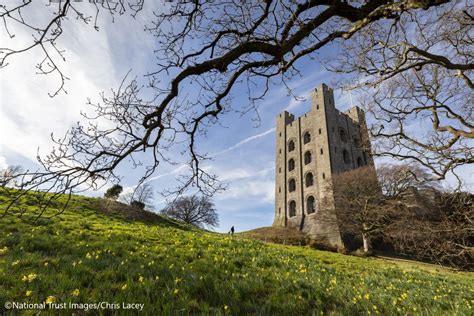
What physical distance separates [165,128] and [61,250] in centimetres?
414

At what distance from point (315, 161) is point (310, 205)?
6.58 m

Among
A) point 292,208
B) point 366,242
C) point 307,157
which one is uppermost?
point 307,157

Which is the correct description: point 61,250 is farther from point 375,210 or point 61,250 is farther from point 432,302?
point 375,210

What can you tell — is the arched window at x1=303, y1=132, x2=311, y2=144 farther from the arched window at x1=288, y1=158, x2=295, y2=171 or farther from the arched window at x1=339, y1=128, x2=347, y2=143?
the arched window at x1=339, y1=128, x2=347, y2=143

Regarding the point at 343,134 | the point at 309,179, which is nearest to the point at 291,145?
the point at 309,179

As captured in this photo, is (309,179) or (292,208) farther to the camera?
(292,208)

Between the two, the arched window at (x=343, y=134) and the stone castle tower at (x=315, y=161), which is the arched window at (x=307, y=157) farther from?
the arched window at (x=343, y=134)

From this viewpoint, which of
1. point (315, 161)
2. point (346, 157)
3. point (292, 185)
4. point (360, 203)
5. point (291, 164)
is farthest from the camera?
point (291, 164)

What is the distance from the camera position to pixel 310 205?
3462cm

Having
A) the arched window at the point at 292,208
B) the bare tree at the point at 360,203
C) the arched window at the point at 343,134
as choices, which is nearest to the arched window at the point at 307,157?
the arched window at the point at 343,134

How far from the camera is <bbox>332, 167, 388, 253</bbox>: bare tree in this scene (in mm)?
24094

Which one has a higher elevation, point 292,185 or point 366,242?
point 292,185

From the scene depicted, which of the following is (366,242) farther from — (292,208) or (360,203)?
(292,208)

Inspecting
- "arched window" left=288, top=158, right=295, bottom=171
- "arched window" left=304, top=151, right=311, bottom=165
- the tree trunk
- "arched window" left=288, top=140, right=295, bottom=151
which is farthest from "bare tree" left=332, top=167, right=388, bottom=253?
"arched window" left=288, top=140, right=295, bottom=151
